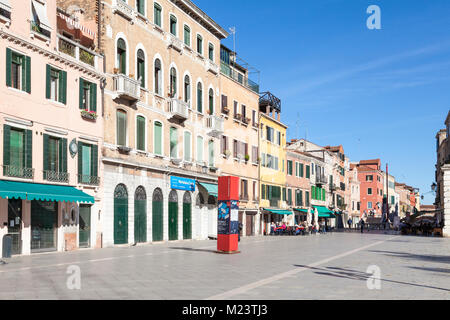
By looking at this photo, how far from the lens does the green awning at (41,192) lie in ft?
66.2

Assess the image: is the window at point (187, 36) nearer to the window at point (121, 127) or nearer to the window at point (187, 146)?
the window at point (187, 146)

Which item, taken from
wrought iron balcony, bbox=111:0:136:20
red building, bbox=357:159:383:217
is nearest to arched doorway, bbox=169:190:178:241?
wrought iron balcony, bbox=111:0:136:20

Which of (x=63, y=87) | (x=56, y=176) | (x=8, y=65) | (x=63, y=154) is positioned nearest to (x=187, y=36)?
(x=63, y=87)

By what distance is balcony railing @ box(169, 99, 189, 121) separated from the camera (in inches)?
1355

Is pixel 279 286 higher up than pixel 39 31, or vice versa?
pixel 39 31

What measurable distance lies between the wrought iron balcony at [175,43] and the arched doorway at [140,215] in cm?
1004

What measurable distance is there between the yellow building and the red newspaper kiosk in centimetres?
2694

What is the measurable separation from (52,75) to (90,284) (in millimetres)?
14462

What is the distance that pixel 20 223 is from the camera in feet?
72.0

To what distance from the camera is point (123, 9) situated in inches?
1174

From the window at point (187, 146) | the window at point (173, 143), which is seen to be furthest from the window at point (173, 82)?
the window at point (187, 146)

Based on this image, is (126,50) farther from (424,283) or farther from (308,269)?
(424,283)

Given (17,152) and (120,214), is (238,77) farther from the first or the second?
(17,152)
